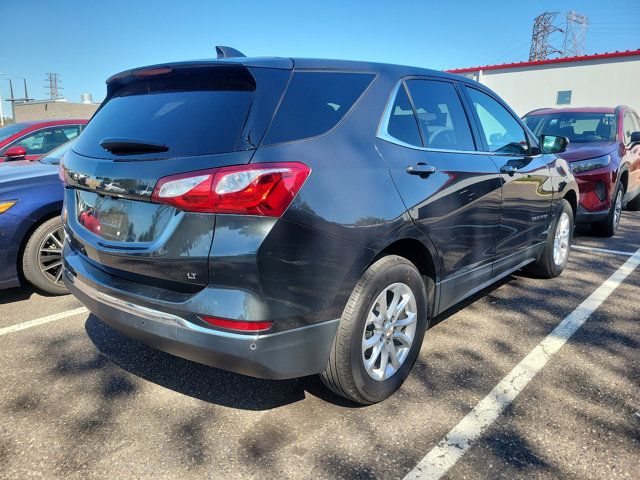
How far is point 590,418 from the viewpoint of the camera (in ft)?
8.16

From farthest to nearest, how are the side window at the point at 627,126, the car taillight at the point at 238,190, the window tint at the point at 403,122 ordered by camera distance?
the side window at the point at 627,126 < the window tint at the point at 403,122 < the car taillight at the point at 238,190

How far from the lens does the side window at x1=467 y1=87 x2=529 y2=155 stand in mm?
3539

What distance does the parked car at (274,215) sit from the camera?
6.49 feet

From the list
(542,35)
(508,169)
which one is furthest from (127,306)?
(542,35)

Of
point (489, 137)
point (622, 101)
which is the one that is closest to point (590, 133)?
point (489, 137)

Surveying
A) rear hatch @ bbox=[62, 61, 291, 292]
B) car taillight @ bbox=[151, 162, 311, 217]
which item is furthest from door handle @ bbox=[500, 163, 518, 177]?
car taillight @ bbox=[151, 162, 311, 217]

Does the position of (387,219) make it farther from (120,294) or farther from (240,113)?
(120,294)

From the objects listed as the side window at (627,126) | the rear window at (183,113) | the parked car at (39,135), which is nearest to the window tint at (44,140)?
the parked car at (39,135)

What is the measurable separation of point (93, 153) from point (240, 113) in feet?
3.01

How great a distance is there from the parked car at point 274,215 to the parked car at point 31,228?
137 centimetres

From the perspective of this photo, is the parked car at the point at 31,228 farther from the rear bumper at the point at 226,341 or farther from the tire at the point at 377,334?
the tire at the point at 377,334

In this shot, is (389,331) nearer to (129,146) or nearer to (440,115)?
(440,115)

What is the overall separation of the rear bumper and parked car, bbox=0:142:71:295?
199 centimetres

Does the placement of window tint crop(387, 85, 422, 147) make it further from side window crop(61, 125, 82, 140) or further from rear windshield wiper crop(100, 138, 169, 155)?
side window crop(61, 125, 82, 140)
